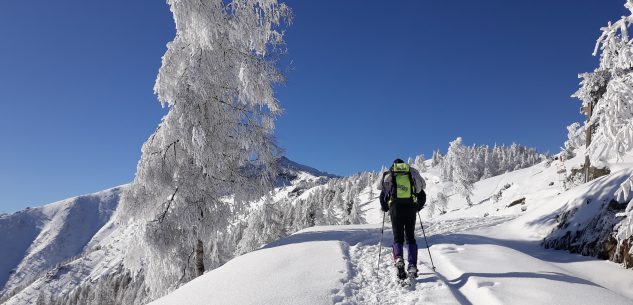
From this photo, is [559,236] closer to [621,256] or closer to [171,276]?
[621,256]

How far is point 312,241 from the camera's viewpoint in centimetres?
1080

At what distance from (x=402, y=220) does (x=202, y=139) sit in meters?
6.43

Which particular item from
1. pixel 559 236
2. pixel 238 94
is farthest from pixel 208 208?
pixel 559 236

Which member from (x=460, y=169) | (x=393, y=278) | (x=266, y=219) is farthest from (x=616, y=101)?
(x=460, y=169)

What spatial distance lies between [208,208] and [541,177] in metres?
52.5

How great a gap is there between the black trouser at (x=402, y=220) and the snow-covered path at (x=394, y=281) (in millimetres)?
775

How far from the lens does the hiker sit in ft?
24.2

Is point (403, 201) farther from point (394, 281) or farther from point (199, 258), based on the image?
point (199, 258)

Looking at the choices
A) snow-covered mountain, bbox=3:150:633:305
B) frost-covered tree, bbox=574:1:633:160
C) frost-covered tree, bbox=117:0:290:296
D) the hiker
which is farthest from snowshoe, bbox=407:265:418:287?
frost-covered tree, bbox=117:0:290:296

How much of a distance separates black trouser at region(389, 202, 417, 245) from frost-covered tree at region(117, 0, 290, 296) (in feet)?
19.5

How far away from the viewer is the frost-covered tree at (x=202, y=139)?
1117 cm

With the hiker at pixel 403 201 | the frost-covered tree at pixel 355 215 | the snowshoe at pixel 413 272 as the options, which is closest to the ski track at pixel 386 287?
the snowshoe at pixel 413 272

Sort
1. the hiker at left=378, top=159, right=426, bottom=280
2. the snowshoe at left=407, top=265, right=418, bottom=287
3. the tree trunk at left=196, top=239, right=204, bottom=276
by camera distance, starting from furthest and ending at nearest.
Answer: the tree trunk at left=196, top=239, right=204, bottom=276, the hiker at left=378, top=159, right=426, bottom=280, the snowshoe at left=407, top=265, right=418, bottom=287

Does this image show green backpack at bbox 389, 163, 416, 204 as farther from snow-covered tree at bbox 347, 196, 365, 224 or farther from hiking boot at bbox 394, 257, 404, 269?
snow-covered tree at bbox 347, 196, 365, 224
